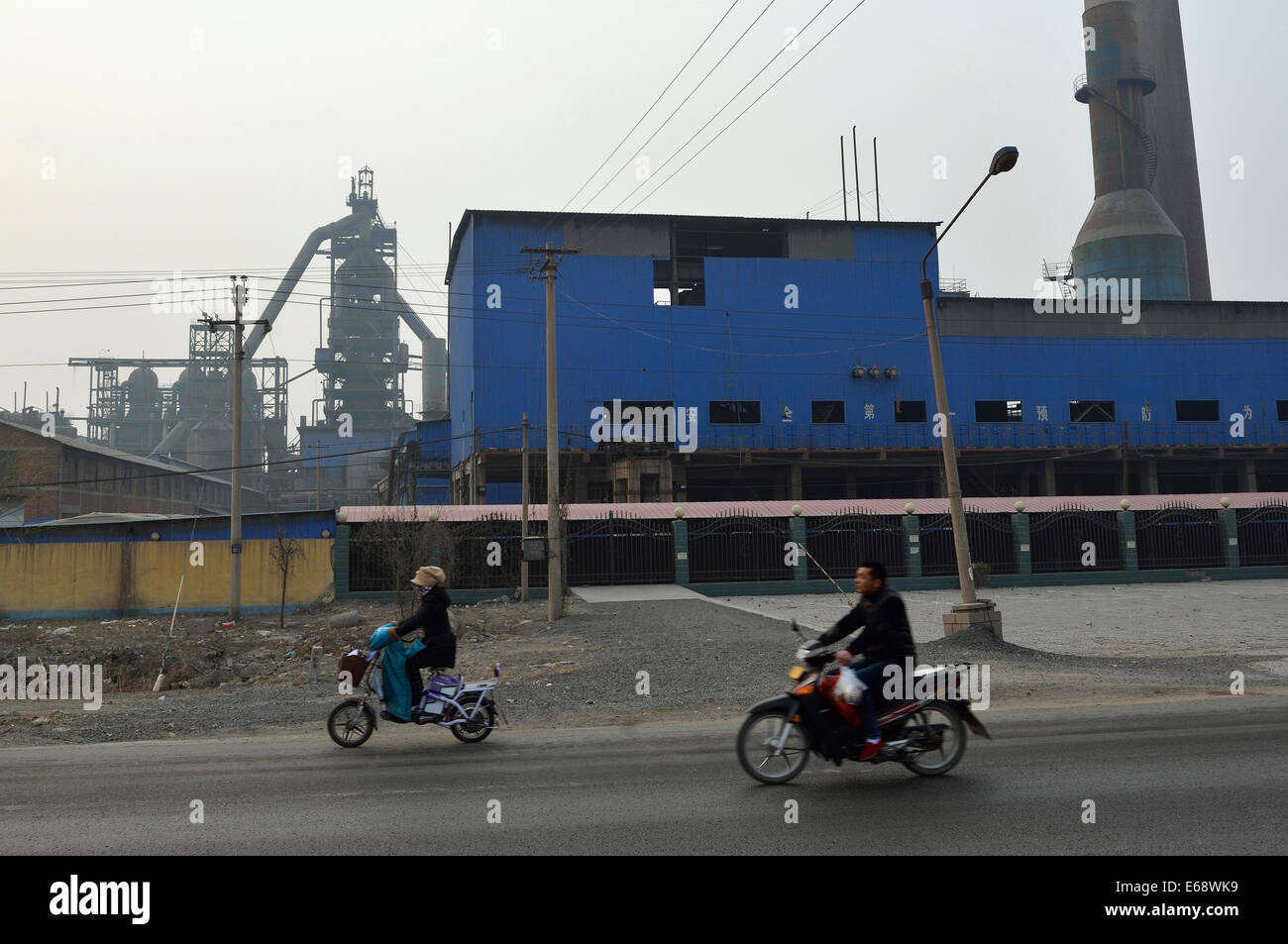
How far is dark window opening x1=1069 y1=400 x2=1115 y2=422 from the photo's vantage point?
5261 cm

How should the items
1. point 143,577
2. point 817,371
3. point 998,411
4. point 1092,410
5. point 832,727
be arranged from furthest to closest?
1. point 1092,410
2. point 998,411
3. point 817,371
4. point 143,577
5. point 832,727

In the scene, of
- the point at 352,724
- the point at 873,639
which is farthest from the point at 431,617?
the point at 873,639

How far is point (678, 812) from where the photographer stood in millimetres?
6051

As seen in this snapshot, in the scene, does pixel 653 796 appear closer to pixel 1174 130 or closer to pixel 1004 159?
pixel 1004 159

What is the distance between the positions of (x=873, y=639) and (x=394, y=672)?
15.3 feet

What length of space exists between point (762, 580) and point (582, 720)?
22.1 meters

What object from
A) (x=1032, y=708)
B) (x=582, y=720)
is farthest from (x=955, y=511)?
(x=582, y=720)

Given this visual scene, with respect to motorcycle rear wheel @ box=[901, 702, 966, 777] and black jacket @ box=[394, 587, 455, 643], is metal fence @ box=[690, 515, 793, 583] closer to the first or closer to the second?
black jacket @ box=[394, 587, 455, 643]

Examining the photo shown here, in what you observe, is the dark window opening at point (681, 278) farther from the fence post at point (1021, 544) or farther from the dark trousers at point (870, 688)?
the dark trousers at point (870, 688)

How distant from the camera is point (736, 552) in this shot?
106ft

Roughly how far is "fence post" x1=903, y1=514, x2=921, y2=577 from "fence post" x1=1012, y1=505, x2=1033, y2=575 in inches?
153

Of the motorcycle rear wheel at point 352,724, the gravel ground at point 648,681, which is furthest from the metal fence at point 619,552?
the motorcycle rear wheel at point 352,724

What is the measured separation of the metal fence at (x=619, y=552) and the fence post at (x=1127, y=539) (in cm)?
1758
